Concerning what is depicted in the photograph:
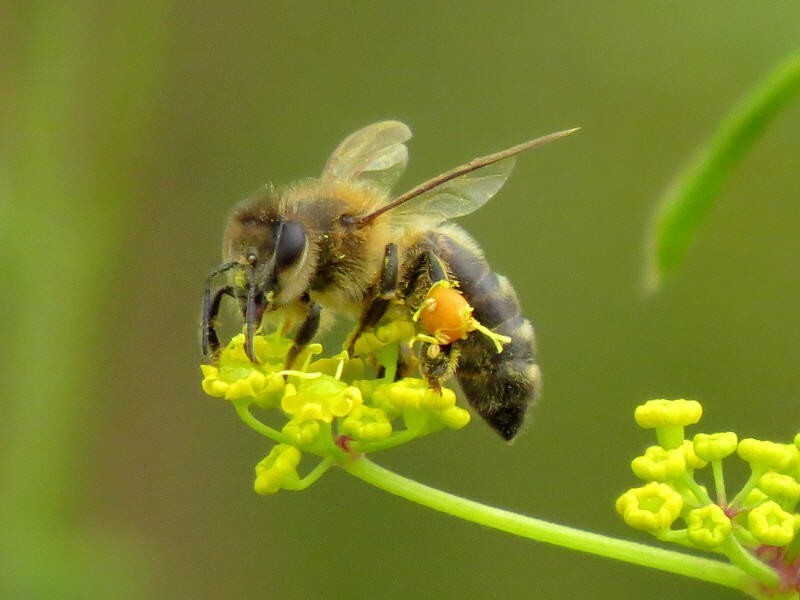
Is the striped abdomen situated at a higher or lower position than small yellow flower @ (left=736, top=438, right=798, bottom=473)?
higher

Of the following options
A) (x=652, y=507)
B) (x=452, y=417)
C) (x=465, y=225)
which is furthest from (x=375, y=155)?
(x=465, y=225)

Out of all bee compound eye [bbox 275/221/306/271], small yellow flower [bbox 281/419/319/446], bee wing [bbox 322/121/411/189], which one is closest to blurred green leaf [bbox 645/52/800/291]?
small yellow flower [bbox 281/419/319/446]

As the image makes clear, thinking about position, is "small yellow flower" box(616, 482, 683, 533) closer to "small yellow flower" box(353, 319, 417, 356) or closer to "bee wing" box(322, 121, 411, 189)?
"small yellow flower" box(353, 319, 417, 356)

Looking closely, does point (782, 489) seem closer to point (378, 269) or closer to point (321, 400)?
point (321, 400)

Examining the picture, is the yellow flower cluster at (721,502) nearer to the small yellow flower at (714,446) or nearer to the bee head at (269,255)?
the small yellow flower at (714,446)

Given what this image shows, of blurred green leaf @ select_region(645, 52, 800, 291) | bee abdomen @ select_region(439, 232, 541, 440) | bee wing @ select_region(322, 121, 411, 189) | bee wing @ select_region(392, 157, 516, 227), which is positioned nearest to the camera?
blurred green leaf @ select_region(645, 52, 800, 291)

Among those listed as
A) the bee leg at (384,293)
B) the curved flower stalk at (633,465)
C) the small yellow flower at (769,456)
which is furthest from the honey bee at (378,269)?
the small yellow flower at (769,456)
